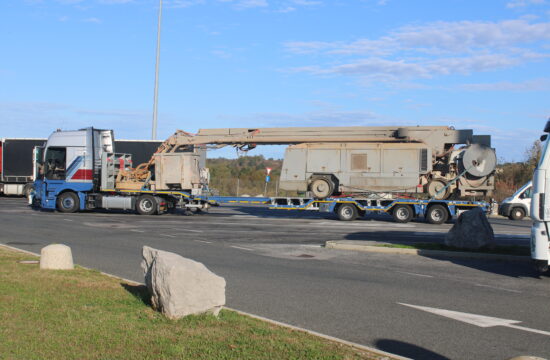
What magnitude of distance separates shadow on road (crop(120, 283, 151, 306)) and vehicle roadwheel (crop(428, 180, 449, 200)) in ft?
62.9

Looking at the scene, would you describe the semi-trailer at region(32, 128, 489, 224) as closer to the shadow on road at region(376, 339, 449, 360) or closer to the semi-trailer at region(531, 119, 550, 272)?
the semi-trailer at region(531, 119, 550, 272)

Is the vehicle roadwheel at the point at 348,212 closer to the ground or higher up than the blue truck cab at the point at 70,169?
closer to the ground

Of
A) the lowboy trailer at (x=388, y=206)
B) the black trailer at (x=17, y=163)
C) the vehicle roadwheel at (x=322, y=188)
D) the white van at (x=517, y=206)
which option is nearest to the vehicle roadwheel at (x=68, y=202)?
the lowboy trailer at (x=388, y=206)

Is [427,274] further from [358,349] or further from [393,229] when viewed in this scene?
[393,229]

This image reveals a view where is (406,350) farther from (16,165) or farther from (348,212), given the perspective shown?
(16,165)

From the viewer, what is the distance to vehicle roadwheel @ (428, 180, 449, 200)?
2662 centimetres

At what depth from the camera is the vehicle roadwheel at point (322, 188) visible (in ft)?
89.5

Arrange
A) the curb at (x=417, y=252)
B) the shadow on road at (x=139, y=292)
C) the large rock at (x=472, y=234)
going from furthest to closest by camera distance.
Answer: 1. the large rock at (x=472, y=234)
2. the curb at (x=417, y=252)
3. the shadow on road at (x=139, y=292)

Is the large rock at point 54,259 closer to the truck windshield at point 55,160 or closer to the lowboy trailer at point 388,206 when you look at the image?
the lowboy trailer at point 388,206

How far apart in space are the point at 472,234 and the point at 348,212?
37.9 feet

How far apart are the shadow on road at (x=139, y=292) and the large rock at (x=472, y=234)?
9.37 m

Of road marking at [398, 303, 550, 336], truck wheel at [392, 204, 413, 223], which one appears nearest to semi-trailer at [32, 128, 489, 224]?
truck wheel at [392, 204, 413, 223]

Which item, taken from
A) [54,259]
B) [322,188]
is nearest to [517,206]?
[322,188]

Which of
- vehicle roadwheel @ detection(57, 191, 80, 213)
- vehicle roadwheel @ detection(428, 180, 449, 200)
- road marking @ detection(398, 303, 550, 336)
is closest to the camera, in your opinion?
road marking @ detection(398, 303, 550, 336)
